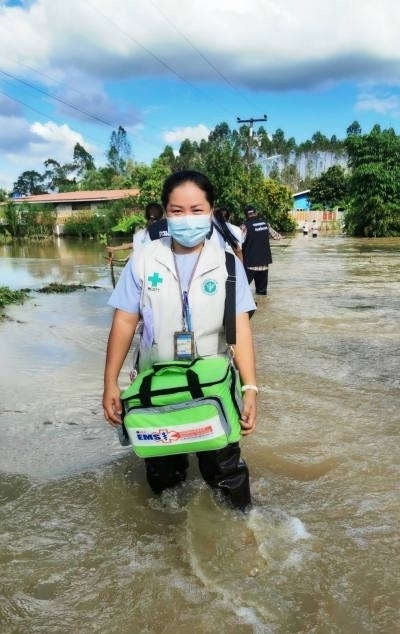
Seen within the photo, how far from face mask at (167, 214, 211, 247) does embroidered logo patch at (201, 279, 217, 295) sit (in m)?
0.21

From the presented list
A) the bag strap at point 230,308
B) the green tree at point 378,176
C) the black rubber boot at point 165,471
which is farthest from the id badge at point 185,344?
the green tree at point 378,176

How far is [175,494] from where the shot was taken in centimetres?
324

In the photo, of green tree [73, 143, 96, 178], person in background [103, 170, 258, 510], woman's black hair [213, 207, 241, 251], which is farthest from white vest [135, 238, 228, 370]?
green tree [73, 143, 96, 178]

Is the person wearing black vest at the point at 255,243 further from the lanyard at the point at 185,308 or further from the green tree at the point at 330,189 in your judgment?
the green tree at the point at 330,189

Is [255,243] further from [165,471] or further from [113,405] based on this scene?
[113,405]

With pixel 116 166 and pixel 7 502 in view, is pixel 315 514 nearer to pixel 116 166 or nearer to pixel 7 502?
pixel 7 502

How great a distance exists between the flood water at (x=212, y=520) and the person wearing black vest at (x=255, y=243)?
4.38 meters

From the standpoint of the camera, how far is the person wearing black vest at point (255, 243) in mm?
10344

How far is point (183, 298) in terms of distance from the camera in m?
2.56

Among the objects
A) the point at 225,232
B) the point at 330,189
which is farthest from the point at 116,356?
the point at 330,189

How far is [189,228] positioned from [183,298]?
1.09 feet

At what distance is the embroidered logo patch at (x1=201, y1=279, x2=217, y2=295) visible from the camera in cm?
257

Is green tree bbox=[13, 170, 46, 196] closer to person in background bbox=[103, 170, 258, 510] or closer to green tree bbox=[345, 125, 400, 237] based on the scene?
green tree bbox=[345, 125, 400, 237]

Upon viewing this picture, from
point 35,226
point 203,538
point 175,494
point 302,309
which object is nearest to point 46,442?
point 175,494
